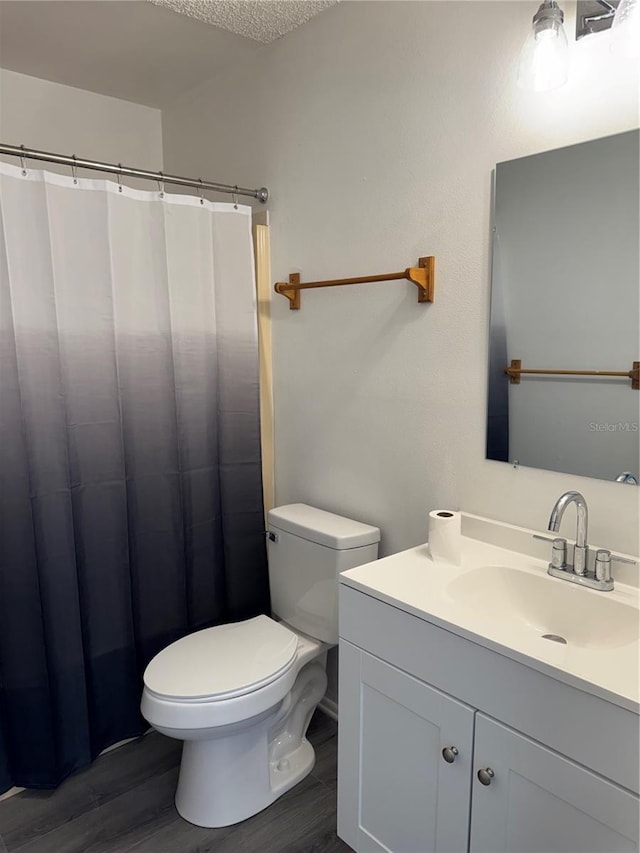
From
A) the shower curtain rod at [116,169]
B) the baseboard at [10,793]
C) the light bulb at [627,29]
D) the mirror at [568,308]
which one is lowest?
the baseboard at [10,793]

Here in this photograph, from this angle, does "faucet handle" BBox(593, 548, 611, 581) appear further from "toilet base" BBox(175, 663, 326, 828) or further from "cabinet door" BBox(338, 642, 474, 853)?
"toilet base" BBox(175, 663, 326, 828)

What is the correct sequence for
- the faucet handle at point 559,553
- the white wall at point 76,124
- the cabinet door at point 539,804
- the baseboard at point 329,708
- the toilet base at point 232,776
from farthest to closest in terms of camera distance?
the white wall at point 76,124 < the baseboard at point 329,708 < the toilet base at point 232,776 < the faucet handle at point 559,553 < the cabinet door at point 539,804

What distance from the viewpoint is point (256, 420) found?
2.25 metres

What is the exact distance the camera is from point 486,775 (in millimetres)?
1165

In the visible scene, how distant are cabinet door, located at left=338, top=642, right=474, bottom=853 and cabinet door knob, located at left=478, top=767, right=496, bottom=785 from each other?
0.04m

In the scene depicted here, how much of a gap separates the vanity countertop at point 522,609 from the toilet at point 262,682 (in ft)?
1.40

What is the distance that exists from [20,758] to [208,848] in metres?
0.67

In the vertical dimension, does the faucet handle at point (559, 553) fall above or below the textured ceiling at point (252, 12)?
below

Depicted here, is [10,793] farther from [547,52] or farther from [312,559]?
[547,52]

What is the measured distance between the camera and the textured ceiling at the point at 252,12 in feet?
6.07

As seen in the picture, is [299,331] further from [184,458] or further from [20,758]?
[20,758]

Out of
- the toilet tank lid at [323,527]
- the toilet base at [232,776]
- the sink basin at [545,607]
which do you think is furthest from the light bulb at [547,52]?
the toilet base at [232,776]

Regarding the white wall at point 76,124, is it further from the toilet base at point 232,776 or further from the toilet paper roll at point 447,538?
the toilet base at point 232,776

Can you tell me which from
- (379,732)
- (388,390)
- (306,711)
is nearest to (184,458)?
(388,390)
